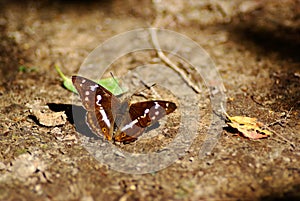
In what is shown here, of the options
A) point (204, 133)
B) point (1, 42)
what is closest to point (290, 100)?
point (204, 133)

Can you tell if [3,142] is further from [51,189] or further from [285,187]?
[285,187]

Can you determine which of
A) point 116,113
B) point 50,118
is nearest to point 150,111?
point 116,113

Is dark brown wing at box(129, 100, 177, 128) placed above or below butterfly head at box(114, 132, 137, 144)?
above

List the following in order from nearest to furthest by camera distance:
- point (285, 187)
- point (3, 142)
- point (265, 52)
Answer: point (285, 187) < point (3, 142) < point (265, 52)

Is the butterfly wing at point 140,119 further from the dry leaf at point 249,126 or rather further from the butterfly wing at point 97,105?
the dry leaf at point 249,126

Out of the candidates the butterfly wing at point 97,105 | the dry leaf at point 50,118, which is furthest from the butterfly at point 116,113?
the dry leaf at point 50,118

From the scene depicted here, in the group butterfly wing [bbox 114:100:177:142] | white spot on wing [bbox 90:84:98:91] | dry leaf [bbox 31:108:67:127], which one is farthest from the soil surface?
white spot on wing [bbox 90:84:98:91]

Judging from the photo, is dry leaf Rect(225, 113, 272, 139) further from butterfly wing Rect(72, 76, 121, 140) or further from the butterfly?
butterfly wing Rect(72, 76, 121, 140)

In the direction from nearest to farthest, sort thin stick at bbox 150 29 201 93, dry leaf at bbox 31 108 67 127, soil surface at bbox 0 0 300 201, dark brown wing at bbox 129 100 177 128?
1. soil surface at bbox 0 0 300 201
2. dark brown wing at bbox 129 100 177 128
3. dry leaf at bbox 31 108 67 127
4. thin stick at bbox 150 29 201 93

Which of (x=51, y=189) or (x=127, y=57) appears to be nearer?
(x=51, y=189)
